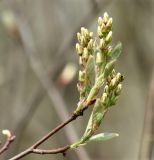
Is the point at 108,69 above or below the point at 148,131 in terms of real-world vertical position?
below

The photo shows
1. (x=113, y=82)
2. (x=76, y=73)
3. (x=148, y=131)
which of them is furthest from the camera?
(x=76, y=73)

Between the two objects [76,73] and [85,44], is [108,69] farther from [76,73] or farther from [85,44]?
[76,73]

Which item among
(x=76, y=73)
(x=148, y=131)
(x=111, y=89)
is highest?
(x=76, y=73)

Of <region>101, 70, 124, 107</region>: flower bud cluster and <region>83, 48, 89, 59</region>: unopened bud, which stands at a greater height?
<region>83, 48, 89, 59</region>: unopened bud

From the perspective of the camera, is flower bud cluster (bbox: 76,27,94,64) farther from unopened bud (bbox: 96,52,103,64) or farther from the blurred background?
the blurred background

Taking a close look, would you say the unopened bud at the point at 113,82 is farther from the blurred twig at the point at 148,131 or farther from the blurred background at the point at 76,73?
the blurred background at the point at 76,73

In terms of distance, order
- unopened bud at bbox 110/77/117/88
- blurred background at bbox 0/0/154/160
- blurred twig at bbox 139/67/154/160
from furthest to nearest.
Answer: blurred background at bbox 0/0/154/160, blurred twig at bbox 139/67/154/160, unopened bud at bbox 110/77/117/88

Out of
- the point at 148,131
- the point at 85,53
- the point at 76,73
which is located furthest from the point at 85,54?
the point at 76,73

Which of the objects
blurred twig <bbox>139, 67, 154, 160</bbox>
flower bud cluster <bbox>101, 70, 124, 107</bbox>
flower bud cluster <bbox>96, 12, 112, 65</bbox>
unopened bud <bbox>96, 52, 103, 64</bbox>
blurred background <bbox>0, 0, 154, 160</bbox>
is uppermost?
blurred background <bbox>0, 0, 154, 160</bbox>

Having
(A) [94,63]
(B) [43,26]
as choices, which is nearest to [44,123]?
(B) [43,26]

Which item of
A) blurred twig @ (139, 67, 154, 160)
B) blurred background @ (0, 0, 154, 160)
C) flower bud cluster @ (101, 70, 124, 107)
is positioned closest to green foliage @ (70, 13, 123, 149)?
flower bud cluster @ (101, 70, 124, 107)
